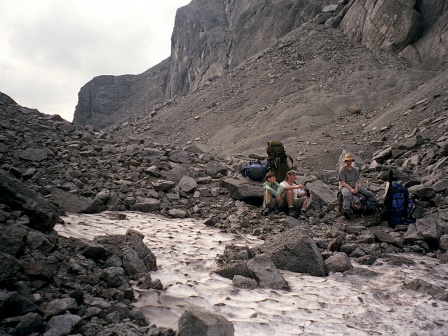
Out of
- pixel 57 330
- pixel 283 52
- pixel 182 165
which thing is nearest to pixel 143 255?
pixel 57 330

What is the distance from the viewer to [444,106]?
19.2 metres

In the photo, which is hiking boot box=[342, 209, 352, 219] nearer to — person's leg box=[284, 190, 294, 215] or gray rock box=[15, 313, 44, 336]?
person's leg box=[284, 190, 294, 215]

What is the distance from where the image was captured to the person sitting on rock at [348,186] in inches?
360

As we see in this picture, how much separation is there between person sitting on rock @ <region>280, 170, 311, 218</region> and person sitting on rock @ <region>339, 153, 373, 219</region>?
96cm

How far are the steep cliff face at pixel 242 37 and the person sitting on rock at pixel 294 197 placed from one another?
91.7ft

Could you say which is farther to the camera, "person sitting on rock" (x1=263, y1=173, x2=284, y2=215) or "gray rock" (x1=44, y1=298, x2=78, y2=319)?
"person sitting on rock" (x1=263, y1=173, x2=284, y2=215)

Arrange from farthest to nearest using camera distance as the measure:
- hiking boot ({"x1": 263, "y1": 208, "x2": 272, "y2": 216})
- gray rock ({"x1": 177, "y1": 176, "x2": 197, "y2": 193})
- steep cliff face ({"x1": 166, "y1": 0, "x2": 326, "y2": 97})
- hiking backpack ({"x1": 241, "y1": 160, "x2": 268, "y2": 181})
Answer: steep cliff face ({"x1": 166, "y1": 0, "x2": 326, "y2": 97}) → hiking backpack ({"x1": 241, "y1": 160, "x2": 268, "y2": 181}) → gray rock ({"x1": 177, "y1": 176, "x2": 197, "y2": 193}) → hiking boot ({"x1": 263, "y1": 208, "x2": 272, "y2": 216})

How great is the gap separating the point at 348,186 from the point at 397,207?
→ 122 centimetres

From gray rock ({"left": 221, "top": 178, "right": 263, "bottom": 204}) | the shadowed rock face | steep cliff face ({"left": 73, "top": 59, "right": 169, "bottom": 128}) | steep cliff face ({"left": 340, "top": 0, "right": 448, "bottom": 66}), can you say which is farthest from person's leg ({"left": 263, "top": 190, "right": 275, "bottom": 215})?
steep cliff face ({"left": 73, "top": 59, "right": 169, "bottom": 128})

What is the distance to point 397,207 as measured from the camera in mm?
8508

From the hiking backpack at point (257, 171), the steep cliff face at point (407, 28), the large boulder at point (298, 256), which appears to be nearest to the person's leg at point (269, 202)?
the hiking backpack at point (257, 171)

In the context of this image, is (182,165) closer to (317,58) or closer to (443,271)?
(443,271)

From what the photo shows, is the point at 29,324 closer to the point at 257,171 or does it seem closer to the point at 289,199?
the point at 289,199

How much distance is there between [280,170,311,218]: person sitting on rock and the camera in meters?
9.43
